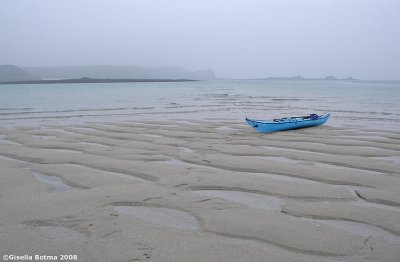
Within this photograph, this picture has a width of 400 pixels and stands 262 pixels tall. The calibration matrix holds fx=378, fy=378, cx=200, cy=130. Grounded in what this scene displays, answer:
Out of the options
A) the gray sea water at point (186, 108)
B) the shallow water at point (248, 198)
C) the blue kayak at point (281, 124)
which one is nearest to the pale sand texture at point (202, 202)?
the shallow water at point (248, 198)

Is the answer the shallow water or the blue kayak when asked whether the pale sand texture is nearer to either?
the shallow water

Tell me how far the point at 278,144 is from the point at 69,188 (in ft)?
24.8

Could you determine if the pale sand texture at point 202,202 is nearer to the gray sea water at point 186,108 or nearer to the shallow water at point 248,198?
the shallow water at point 248,198

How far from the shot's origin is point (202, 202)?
6.50 meters

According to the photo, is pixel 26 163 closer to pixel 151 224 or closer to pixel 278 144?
pixel 151 224

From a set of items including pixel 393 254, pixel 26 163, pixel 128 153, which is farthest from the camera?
pixel 128 153

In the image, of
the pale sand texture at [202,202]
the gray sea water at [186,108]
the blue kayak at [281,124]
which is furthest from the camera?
the gray sea water at [186,108]

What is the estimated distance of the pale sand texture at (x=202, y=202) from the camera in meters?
4.75

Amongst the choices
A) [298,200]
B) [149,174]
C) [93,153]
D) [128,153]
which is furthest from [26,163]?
[298,200]

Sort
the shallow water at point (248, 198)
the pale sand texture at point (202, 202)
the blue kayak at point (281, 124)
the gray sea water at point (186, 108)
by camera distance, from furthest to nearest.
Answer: the gray sea water at point (186, 108) → the blue kayak at point (281, 124) → the shallow water at point (248, 198) → the pale sand texture at point (202, 202)

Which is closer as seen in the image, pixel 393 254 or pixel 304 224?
pixel 393 254

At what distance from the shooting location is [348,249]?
4.70 metres

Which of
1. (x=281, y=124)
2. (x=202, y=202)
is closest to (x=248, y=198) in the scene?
(x=202, y=202)

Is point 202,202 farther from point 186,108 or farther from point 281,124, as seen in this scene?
point 186,108
